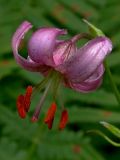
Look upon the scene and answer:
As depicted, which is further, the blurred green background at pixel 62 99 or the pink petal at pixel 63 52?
the blurred green background at pixel 62 99

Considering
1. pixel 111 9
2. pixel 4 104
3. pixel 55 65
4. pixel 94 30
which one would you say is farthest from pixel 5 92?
pixel 94 30

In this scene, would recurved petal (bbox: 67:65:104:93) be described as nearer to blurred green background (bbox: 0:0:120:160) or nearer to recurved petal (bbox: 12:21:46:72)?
recurved petal (bbox: 12:21:46:72)

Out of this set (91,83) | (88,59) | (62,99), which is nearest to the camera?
(88,59)

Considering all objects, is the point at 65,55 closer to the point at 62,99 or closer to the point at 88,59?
the point at 88,59

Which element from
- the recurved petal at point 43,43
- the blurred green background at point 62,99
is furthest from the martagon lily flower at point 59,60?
the blurred green background at point 62,99

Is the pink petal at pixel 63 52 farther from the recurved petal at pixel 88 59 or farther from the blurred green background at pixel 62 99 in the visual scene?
the blurred green background at pixel 62 99

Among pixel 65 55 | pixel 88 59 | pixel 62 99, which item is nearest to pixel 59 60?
pixel 65 55

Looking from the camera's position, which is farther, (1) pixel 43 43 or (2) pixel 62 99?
(2) pixel 62 99

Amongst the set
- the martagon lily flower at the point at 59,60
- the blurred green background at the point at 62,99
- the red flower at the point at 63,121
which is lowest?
the blurred green background at the point at 62,99
